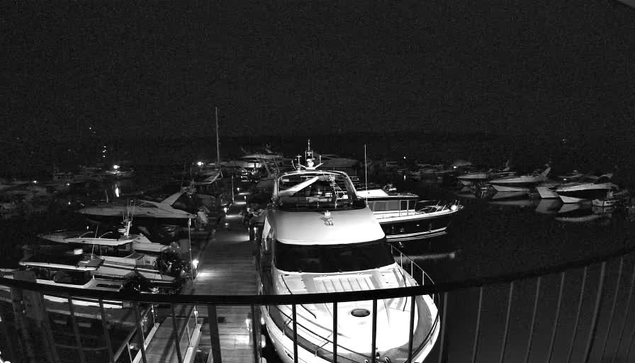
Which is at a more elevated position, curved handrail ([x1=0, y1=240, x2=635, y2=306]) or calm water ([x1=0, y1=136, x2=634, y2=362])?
curved handrail ([x1=0, y1=240, x2=635, y2=306])

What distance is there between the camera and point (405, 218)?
1744cm

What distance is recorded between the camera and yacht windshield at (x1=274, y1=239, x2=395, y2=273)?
20.3 feet

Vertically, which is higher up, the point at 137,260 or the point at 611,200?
the point at 137,260

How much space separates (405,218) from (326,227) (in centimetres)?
1152

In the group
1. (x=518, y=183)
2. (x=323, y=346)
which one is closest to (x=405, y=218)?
(x=323, y=346)

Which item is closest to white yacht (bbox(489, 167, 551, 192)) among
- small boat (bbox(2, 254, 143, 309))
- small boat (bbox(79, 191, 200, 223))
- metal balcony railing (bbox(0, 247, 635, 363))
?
metal balcony railing (bbox(0, 247, 635, 363))

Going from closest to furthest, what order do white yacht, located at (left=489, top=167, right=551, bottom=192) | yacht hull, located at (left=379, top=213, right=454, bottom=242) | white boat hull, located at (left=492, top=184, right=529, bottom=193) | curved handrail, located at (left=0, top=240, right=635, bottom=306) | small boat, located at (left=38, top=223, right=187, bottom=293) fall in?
curved handrail, located at (left=0, top=240, right=635, bottom=306) → small boat, located at (left=38, top=223, right=187, bottom=293) → yacht hull, located at (left=379, top=213, right=454, bottom=242) → white boat hull, located at (left=492, top=184, right=529, bottom=193) → white yacht, located at (left=489, top=167, right=551, bottom=192)

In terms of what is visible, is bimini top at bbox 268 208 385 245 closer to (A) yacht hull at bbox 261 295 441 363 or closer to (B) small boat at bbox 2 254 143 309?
(A) yacht hull at bbox 261 295 441 363

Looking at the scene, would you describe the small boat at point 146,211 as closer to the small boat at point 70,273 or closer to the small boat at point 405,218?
the small boat at point 70,273

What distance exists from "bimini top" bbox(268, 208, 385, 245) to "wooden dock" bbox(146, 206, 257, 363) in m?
1.79

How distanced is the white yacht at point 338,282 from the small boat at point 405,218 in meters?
9.76

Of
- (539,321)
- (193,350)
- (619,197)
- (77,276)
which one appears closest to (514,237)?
(539,321)

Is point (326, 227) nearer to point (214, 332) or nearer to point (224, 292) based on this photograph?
point (224, 292)

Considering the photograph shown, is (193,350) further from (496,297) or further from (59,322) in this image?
(496,297)
